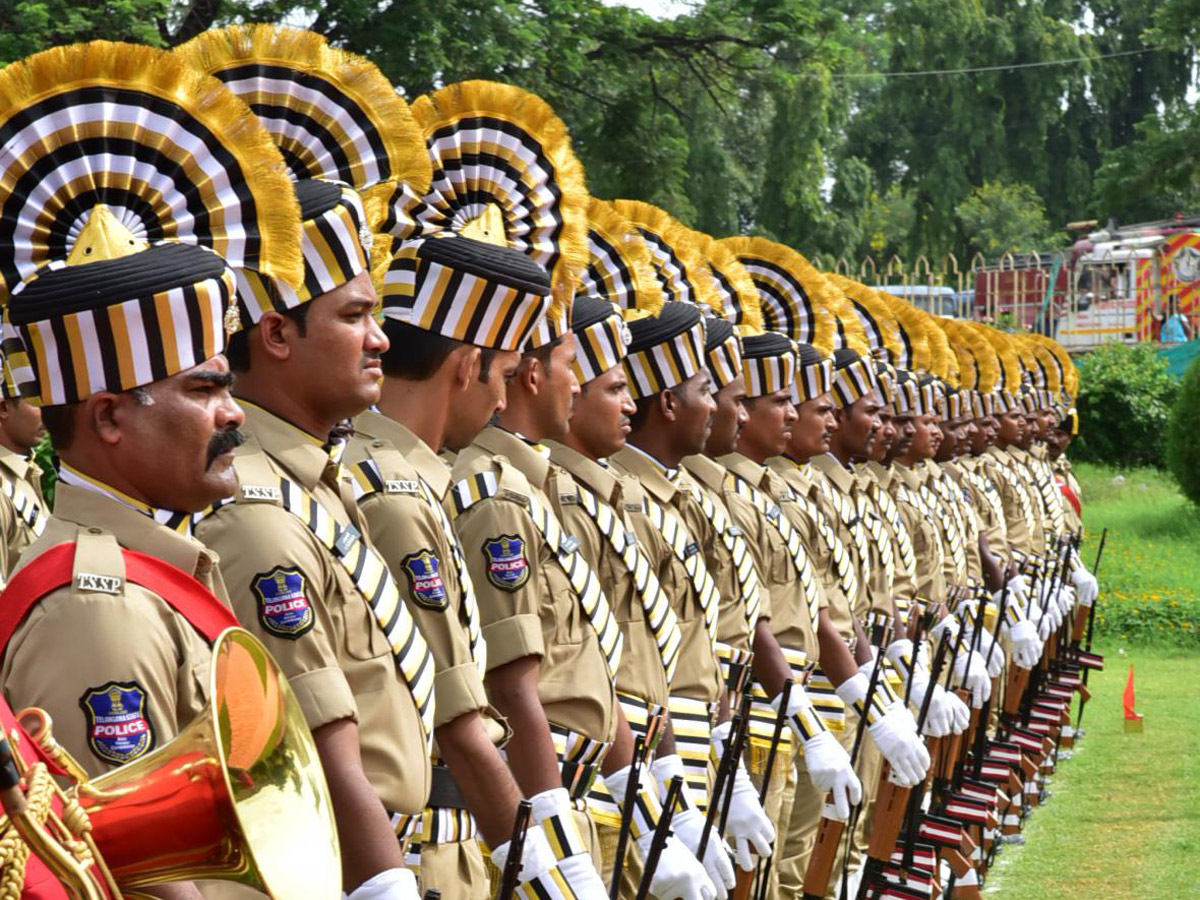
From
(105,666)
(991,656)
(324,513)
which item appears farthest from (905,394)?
(105,666)

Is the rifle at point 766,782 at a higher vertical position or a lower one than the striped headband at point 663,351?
lower

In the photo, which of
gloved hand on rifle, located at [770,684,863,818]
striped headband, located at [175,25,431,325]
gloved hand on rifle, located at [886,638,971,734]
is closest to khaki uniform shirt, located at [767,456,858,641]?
gloved hand on rifle, located at [886,638,971,734]

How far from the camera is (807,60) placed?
56.5 ft

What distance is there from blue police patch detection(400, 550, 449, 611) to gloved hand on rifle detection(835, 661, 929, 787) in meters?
3.63

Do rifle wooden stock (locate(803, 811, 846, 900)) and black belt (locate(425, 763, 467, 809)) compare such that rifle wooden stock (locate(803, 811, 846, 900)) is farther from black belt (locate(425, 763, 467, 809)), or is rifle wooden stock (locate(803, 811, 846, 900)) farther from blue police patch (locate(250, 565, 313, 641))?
blue police patch (locate(250, 565, 313, 641))

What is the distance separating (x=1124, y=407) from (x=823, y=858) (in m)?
21.4

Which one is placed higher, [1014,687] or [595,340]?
[595,340]

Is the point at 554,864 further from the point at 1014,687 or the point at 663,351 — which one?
the point at 1014,687

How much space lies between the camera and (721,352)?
20.5 ft

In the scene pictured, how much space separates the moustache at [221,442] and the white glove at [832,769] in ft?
11.9

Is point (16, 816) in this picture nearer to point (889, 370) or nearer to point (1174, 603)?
point (889, 370)

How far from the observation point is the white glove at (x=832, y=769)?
6.14 metres

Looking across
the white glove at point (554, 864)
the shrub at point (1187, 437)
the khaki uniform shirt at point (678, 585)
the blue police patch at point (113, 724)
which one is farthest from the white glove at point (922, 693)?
the shrub at point (1187, 437)

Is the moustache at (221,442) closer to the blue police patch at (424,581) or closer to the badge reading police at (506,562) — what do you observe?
the blue police patch at (424,581)
